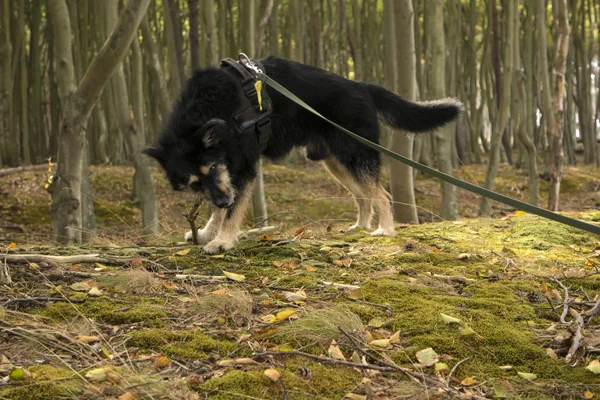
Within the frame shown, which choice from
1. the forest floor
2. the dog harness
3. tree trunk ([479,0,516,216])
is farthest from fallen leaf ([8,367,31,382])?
tree trunk ([479,0,516,216])

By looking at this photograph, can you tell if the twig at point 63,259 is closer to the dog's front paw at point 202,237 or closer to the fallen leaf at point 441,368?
the dog's front paw at point 202,237

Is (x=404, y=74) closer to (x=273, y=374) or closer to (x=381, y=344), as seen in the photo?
(x=381, y=344)

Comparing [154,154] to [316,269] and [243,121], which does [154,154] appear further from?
[316,269]

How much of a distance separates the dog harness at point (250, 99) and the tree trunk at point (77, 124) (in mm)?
966

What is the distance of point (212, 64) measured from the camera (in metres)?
7.93

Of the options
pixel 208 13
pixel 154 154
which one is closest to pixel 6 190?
pixel 208 13

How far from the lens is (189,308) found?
3.29m

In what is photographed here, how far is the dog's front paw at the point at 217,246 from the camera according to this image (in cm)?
483

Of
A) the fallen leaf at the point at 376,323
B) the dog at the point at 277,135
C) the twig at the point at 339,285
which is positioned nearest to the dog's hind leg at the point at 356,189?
the dog at the point at 277,135

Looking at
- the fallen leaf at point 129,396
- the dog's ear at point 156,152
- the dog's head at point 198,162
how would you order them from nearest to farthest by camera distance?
the fallen leaf at point 129,396
the dog's head at point 198,162
the dog's ear at point 156,152

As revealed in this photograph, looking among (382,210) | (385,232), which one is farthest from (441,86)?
(385,232)

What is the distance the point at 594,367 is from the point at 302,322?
4.13 ft

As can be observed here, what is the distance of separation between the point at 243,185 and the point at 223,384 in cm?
303

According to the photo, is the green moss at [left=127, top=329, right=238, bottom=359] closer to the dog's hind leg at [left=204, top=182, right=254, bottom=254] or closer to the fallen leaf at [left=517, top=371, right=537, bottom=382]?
the fallen leaf at [left=517, top=371, right=537, bottom=382]
